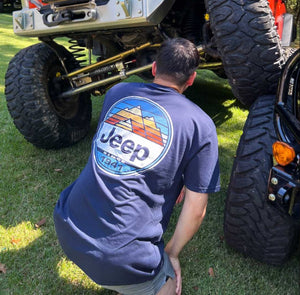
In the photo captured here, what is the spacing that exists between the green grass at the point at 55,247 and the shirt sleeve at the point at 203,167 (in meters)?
0.77

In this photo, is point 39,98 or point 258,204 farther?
point 39,98

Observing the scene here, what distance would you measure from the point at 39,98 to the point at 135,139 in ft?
6.72

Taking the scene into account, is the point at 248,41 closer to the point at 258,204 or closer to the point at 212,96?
the point at 258,204

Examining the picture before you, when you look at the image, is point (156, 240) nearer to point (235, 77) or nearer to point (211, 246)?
point (211, 246)

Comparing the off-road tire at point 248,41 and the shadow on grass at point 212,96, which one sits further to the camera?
the shadow on grass at point 212,96

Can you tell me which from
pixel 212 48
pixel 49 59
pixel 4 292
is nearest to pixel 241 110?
pixel 212 48

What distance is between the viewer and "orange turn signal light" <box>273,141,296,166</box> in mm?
1612

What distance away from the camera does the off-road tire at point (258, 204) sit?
76.2 inches

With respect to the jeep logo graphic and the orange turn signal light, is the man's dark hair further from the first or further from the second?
the orange turn signal light

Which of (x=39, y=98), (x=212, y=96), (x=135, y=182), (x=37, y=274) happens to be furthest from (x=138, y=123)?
(x=212, y=96)

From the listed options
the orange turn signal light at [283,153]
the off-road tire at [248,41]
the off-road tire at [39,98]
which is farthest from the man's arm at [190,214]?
the off-road tire at [39,98]

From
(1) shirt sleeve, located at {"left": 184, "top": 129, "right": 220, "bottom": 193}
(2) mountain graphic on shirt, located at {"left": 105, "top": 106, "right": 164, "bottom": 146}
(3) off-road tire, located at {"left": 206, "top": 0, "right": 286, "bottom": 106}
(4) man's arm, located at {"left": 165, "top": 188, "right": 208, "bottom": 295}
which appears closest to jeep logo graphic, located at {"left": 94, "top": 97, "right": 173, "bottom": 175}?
(2) mountain graphic on shirt, located at {"left": 105, "top": 106, "right": 164, "bottom": 146}

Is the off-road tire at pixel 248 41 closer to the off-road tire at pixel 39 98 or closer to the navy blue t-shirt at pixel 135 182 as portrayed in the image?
the navy blue t-shirt at pixel 135 182

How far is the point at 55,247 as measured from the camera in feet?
7.73
